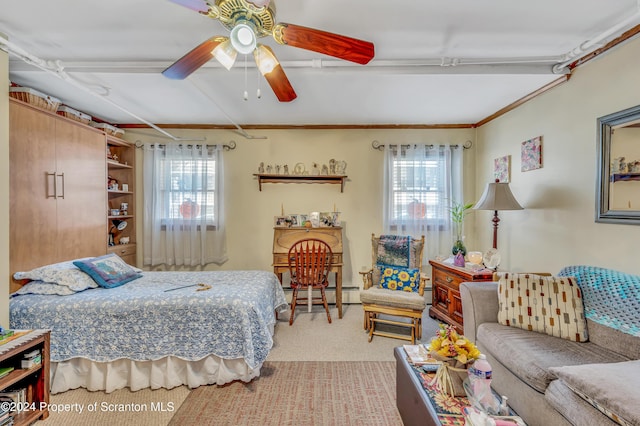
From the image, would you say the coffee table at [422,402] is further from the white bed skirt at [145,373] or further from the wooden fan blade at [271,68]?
the wooden fan blade at [271,68]

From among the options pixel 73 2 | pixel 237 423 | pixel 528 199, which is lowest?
pixel 237 423

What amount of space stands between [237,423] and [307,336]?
1243 millimetres

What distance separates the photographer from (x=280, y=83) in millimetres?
1713

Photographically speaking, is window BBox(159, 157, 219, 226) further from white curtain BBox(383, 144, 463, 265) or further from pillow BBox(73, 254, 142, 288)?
white curtain BBox(383, 144, 463, 265)

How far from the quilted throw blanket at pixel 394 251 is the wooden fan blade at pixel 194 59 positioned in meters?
2.58

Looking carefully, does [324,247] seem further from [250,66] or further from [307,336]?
[250,66]

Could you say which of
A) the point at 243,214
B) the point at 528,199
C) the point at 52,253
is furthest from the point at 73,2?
the point at 528,199

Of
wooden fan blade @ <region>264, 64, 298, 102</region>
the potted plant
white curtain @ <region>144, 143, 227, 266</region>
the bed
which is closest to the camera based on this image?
wooden fan blade @ <region>264, 64, 298, 102</region>

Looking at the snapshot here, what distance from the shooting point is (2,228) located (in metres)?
1.95

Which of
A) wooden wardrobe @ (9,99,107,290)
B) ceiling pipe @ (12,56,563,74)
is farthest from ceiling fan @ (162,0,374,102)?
wooden wardrobe @ (9,99,107,290)

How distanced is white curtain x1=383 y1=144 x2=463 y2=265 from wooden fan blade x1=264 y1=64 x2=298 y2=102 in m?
2.29

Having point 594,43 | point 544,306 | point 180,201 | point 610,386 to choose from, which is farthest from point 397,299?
point 180,201

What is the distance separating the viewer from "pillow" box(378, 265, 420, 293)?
305cm

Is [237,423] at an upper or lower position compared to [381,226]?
lower
